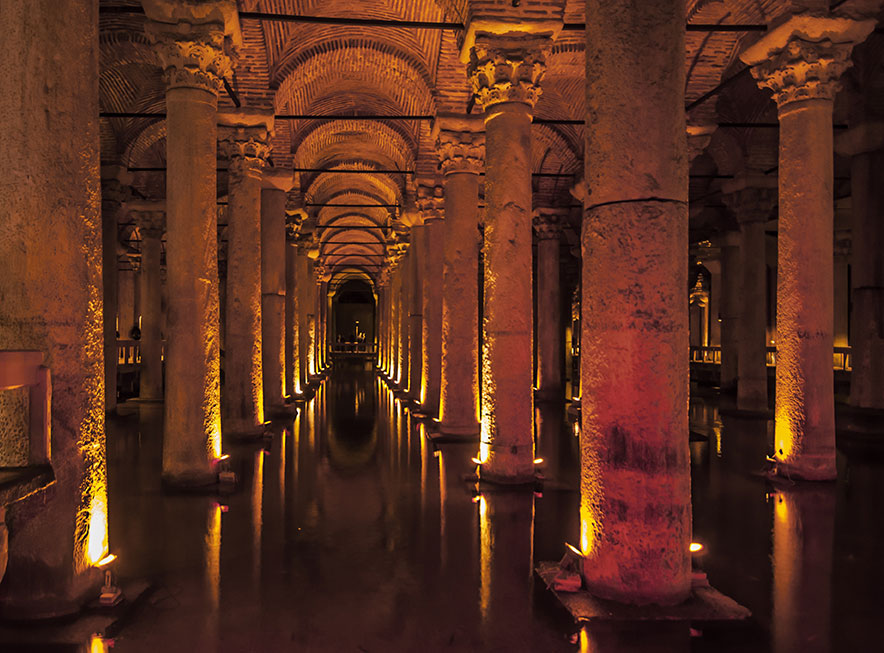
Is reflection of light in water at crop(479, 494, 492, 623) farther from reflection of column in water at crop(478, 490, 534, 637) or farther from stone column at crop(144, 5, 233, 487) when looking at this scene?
stone column at crop(144, 5, 233, 487)

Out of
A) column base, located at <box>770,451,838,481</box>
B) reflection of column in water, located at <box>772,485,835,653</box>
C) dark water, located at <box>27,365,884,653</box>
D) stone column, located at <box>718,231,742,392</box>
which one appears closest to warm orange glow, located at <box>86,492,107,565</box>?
dark water, located at <box>27,365,884,653</box>

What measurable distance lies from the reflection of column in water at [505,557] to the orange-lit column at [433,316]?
5955 mm

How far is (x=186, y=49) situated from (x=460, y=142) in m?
4.55

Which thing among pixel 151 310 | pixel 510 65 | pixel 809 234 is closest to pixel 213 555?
pixel 510 65

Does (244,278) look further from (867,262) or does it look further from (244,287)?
(867,262)

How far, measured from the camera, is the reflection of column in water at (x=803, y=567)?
3.81 m

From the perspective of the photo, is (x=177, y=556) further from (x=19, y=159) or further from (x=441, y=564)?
(x=19, y=159)

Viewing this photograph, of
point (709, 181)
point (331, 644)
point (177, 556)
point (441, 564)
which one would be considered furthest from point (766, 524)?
point (709, 181)

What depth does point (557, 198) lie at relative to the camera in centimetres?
1814

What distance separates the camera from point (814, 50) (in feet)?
26.2

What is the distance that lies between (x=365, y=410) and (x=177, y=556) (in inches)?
403

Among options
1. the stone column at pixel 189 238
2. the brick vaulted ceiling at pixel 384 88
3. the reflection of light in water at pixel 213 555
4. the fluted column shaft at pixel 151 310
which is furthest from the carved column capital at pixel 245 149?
the fluted column shaft at pixel 151 310

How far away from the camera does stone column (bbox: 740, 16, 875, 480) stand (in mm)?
7887

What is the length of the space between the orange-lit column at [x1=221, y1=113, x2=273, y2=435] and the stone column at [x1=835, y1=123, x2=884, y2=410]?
10829mm
